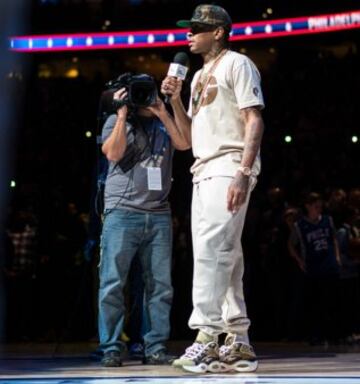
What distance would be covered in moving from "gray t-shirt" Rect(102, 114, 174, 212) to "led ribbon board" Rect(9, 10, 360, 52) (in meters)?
8.66

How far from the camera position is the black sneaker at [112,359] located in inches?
247

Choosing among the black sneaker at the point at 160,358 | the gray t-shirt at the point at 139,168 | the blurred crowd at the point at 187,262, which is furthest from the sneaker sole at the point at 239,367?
the blurred crowd at the point at 187,262

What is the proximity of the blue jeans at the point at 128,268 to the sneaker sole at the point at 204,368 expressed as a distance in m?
0.86

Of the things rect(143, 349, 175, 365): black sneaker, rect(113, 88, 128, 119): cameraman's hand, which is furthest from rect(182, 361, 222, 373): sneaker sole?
rect(113, 88, 128, 119): cameraman's hand

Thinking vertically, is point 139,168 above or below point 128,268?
above

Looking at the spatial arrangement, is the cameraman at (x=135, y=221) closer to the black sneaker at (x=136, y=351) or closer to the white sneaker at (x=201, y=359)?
the black sneaker at (x=136, y=351)

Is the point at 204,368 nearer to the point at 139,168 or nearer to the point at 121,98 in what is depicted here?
the point at 139,168

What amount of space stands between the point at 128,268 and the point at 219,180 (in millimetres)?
1075

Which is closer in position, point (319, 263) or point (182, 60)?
point (182, 60)

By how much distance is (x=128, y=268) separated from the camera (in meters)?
6.39

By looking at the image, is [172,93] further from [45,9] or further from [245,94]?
[45,9]

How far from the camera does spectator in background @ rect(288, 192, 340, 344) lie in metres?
9.88

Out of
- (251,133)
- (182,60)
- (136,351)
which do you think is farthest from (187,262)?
(251,133)

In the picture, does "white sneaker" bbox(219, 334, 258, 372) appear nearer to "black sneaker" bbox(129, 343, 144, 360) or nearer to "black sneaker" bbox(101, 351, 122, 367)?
"black sneaker" bbox(101, 351, 122, 367)
